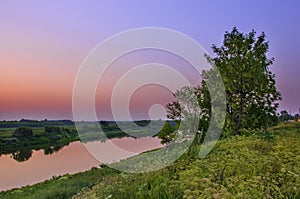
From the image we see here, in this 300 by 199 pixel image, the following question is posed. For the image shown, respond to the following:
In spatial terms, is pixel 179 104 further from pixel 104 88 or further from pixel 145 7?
pixel 104 88

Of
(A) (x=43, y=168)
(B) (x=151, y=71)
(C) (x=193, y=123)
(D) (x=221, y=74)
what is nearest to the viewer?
(B) (x=151, y=71)

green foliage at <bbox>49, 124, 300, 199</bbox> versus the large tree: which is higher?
the large tree

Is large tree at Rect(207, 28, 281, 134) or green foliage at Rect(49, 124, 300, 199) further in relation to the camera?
large tree at Rect(207, 28, 281, 134)

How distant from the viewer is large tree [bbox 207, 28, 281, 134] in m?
18.1

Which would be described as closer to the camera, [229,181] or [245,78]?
[229,181]

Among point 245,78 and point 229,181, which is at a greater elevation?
point 245,78

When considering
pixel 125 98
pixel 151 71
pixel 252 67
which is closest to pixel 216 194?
pixel 125 98

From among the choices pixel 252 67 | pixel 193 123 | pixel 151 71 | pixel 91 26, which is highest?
pixel 91 26

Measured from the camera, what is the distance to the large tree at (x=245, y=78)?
59.3 feet

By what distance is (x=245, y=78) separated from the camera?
18172 mm

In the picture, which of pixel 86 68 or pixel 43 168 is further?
pixel 43 168

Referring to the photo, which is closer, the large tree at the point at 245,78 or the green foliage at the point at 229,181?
the green foliage at the point at 229,181

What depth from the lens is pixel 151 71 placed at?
12.7 meters

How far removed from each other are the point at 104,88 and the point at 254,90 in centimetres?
1113
